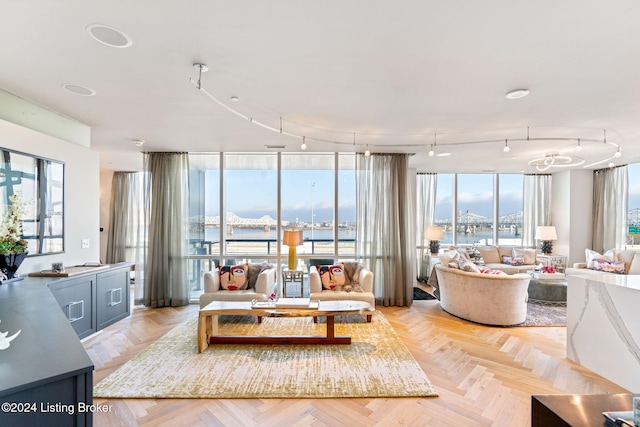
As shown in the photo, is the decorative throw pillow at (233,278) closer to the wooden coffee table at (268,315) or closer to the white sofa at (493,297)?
the wooden coffee table at (268,315)

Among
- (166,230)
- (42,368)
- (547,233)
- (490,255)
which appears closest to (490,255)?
(490,255)

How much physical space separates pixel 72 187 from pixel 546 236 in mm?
9180

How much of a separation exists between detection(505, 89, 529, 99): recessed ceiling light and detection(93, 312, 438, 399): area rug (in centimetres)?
282

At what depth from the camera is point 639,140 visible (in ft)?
14.9

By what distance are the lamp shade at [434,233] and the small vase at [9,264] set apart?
6877 millimetres

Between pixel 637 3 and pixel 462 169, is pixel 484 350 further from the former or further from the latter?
pixel 462 169

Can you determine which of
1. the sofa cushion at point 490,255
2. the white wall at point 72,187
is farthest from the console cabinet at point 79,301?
the sofa cushion at point 490,255

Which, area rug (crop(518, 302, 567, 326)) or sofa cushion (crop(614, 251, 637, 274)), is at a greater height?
sofa cushion (crop(614, 251, 637, 274))

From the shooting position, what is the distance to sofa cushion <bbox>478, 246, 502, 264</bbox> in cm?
716

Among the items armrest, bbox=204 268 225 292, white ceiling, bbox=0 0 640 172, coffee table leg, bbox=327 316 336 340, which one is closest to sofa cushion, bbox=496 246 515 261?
white ceiling, bbox=0 0 640 172

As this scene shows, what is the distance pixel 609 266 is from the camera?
5883 mm

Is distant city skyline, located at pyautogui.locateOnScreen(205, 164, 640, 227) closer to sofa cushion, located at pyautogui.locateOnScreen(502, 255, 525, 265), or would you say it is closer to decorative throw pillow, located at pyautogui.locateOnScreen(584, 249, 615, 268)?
sofa cushion, located at pyautogui.locateOnScreen(502, 255, 525, 265)

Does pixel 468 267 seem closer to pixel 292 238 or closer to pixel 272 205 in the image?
pixel 292 238

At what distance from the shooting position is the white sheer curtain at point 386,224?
5.37m
